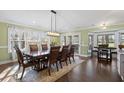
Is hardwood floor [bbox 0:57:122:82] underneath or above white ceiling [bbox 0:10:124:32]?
underneath

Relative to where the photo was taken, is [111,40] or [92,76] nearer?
[92,76]

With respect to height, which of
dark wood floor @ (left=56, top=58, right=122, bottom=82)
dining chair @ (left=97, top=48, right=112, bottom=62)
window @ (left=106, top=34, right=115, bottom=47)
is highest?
window @ (left=106, top=34, right=115, bottom=47)

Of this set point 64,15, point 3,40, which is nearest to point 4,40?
point 3,40

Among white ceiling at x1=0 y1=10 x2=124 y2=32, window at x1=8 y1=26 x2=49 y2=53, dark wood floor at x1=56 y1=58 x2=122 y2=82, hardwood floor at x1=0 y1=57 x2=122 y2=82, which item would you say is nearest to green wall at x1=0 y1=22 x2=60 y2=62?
window at x1=8 y1=26 x2=49 y2=53

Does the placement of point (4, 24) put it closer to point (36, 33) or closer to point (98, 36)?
point (36, 33)

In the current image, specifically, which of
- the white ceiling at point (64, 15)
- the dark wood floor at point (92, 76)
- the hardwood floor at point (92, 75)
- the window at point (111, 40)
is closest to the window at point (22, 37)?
the white ceiling at point (64, 15)

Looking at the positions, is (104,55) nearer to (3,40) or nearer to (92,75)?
(92,75)

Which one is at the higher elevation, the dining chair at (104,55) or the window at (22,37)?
the window at (22,37)

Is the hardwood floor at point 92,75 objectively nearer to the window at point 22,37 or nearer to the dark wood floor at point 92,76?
the dark wood floor at point 92,76

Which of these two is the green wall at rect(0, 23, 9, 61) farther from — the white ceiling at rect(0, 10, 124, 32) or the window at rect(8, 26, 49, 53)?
the white ceiling at rect(0, 10, 124, 32)
